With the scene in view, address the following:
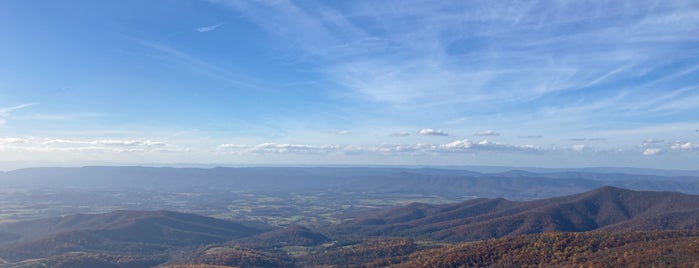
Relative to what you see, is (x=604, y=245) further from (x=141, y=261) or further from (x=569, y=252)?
(x=141, y=261)

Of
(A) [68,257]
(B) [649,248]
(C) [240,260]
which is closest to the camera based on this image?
(B) [649,248]

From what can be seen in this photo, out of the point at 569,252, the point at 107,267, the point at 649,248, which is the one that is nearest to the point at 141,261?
the point at 107,267

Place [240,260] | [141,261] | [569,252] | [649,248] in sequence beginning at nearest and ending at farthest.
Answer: [649,248] → [569,252] → [240,260] → [141,261]

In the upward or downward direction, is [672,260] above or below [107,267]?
above

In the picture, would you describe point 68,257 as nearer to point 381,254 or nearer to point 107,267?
point 107,267

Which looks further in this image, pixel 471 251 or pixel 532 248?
pixel 471 251

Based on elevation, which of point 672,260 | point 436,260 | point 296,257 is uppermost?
point 672,260

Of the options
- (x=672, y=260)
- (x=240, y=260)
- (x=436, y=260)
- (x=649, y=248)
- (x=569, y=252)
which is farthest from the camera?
(x=240, y=260)

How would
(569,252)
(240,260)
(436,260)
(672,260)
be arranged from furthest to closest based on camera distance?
(240,260)
(436,260)
(569,252)
(672,260)

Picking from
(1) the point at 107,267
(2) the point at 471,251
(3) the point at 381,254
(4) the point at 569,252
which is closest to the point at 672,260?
(4) the point at 569,252
